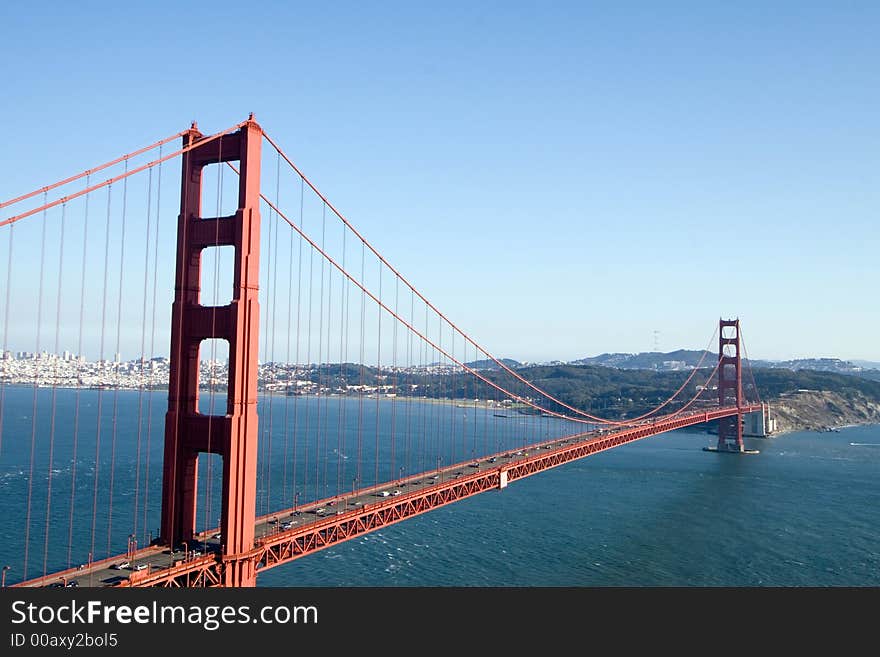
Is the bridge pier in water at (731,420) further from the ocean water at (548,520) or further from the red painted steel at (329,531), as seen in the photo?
the red painted steel at (329,531)

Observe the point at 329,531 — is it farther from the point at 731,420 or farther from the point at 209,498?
the point at 731,420

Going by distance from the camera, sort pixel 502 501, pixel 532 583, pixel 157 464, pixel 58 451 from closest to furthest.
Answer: pixel 532 583 → pixel 502 501 → pixel 157 464 → pixel 58 451

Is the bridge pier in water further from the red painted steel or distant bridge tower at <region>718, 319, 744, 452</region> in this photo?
the red painted steel

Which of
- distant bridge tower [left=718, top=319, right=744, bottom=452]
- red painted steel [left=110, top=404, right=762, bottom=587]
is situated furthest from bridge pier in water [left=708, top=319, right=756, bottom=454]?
red painted steel [left=110, top=404, right=762, bottom=587]

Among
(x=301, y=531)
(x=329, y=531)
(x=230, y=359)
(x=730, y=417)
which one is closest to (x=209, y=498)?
(x=329, y=531)
